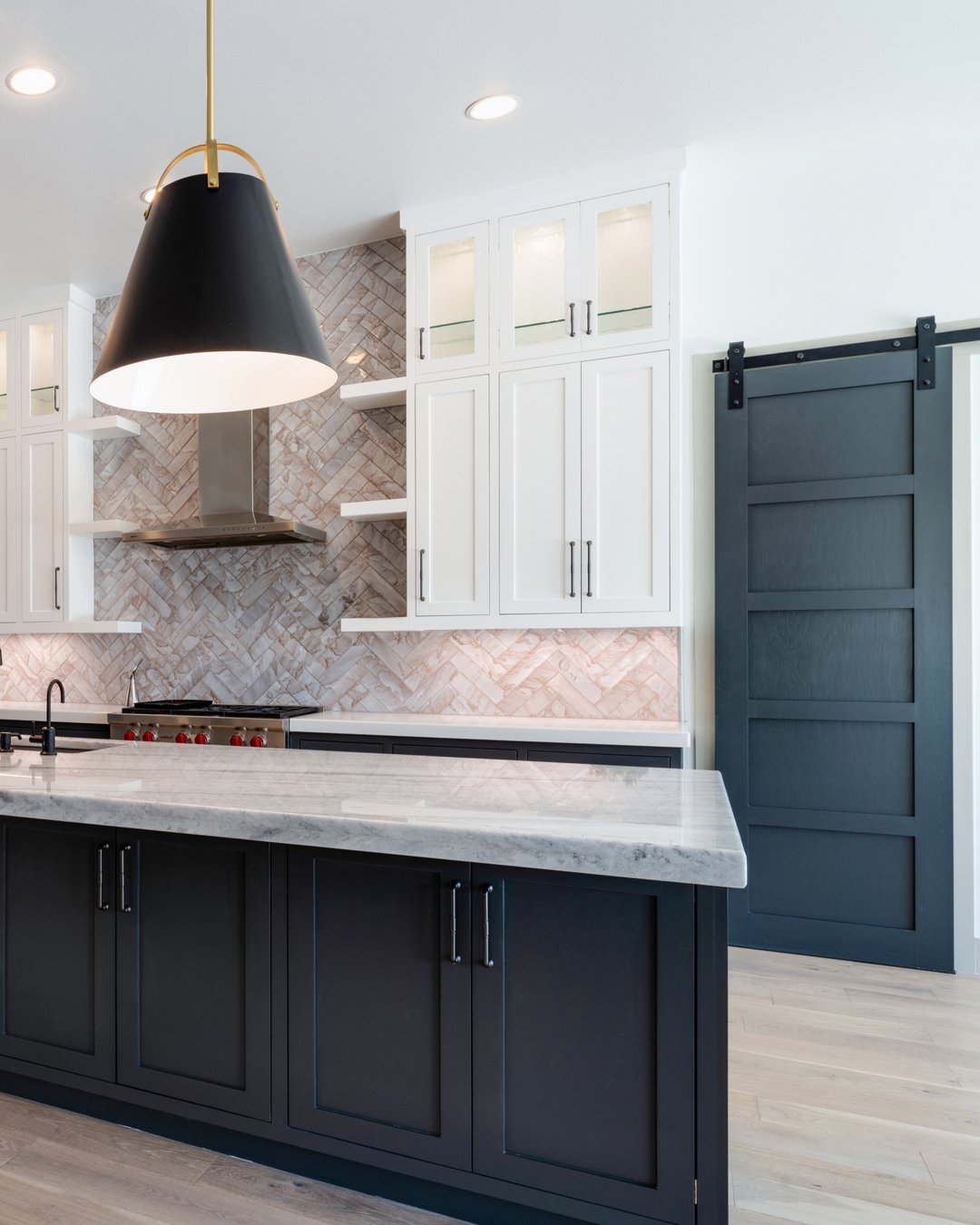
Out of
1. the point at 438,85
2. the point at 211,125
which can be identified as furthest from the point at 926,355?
the point at 211,125

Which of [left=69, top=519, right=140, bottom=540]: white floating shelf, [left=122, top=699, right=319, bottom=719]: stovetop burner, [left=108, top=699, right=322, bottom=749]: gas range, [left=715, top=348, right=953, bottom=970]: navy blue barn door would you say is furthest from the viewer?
[left=69, top=519, right=140, bottom=540]: white floating shelf

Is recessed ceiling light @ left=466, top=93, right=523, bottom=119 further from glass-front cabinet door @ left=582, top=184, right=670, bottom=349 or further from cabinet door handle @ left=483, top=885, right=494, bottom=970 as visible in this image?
cabinet door handle @ left=483, top=885, right=494, bottom=970

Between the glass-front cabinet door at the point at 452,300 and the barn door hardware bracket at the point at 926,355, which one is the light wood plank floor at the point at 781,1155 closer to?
the barn door hardware bracket at the point at 926,355

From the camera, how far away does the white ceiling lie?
2.38 metres

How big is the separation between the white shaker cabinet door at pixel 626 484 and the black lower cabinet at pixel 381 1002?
1.80 meters

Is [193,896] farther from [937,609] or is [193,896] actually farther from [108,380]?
[937,609]

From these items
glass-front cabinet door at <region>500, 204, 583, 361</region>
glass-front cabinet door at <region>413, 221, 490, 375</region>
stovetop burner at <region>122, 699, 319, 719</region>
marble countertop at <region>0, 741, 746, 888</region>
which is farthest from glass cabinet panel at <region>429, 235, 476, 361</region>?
marble countertop at <region>0, 741, 746, 888</region>

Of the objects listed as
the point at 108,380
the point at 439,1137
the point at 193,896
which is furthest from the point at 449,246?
the point at 439,1137

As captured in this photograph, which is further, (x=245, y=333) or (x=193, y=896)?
(x=193, y=896)

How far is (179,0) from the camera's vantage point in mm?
2307

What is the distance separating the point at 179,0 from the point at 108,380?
1.46m

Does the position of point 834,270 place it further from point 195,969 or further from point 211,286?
point 195,969

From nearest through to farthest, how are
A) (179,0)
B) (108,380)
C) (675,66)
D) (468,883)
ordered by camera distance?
(468,883) → (108,380) → (179,0) → (675,66)

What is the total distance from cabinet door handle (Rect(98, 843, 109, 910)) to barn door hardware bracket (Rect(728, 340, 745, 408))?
9.15ft
